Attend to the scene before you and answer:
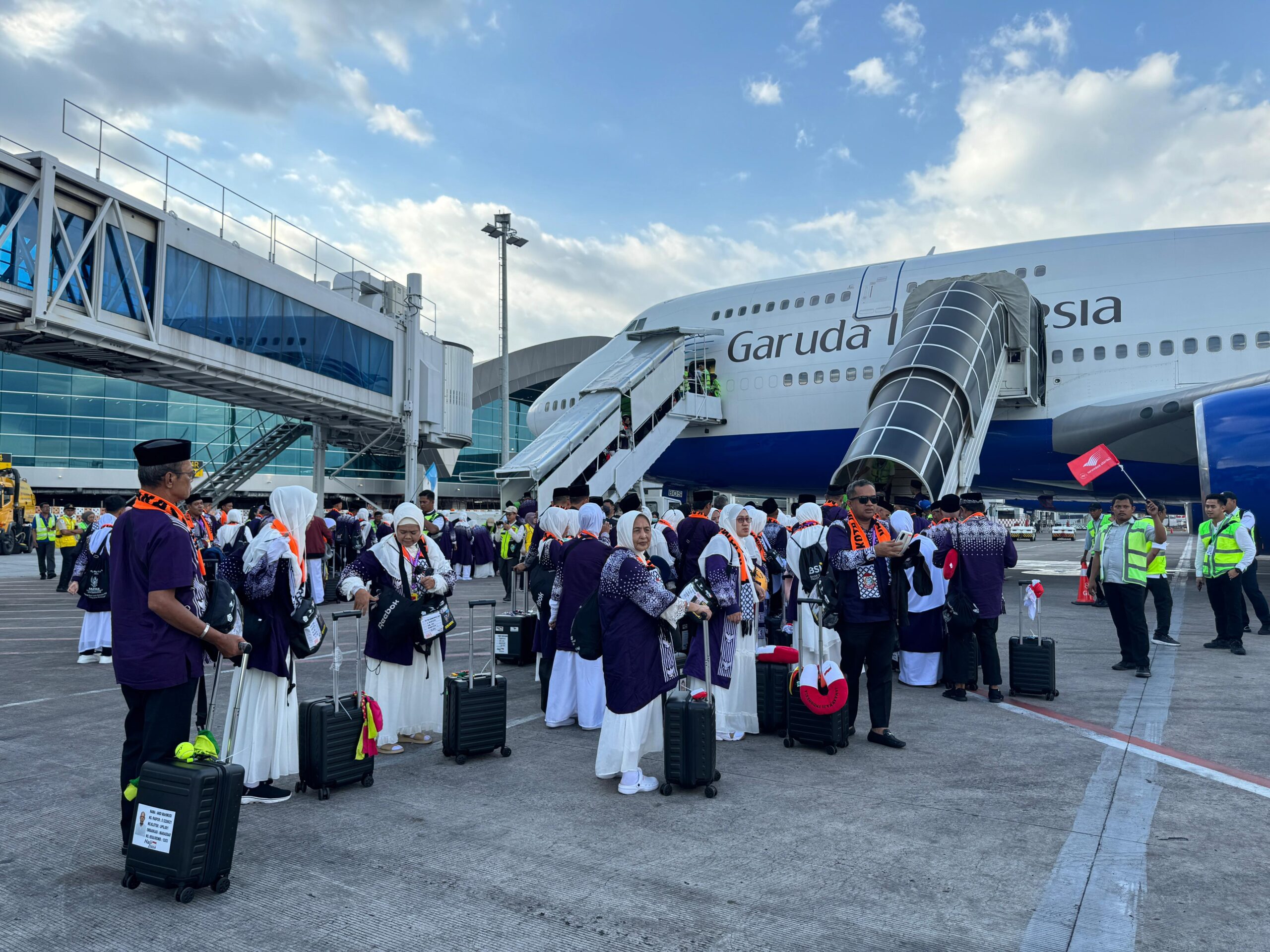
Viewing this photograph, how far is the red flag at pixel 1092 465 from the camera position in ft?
50.0

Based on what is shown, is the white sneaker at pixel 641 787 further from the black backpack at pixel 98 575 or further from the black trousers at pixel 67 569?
the black trousers at pixel 67 569

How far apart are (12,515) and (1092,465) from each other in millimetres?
37510

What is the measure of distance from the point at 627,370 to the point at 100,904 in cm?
1798

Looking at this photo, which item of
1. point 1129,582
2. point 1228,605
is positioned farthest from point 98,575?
point 1228,605

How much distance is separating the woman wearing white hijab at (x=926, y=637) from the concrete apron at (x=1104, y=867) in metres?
2.12

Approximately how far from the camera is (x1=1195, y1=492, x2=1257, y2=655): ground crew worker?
945cm

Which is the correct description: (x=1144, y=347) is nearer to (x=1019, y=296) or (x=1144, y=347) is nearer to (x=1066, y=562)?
(x=1019, y=296)

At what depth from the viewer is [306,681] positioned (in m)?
8.29

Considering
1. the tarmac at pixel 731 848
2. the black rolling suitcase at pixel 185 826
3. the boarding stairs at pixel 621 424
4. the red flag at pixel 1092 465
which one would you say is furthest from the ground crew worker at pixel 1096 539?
the black rolling suitcase at pixel 185 826

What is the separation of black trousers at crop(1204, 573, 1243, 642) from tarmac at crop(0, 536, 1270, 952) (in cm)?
331

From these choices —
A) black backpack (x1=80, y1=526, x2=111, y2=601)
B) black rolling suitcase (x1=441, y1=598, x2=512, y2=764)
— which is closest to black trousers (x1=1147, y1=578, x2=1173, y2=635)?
black rolling suitcase (x1=441, y1=598, x2=512, y2=764)

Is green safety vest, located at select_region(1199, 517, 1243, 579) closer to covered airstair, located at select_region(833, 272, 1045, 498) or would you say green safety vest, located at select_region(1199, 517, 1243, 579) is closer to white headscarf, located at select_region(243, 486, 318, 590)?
covered airstair, located at select_region(833, 272, 1045, 498)

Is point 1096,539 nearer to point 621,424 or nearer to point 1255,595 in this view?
point 1255,595

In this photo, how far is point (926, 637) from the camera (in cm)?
808
